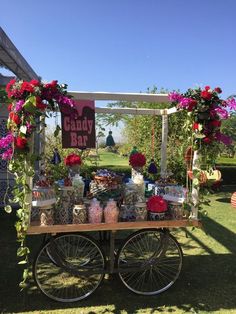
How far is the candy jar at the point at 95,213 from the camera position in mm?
3551

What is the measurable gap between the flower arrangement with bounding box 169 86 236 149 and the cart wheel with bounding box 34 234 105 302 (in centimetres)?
156

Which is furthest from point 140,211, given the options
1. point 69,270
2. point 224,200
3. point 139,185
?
point 224,200

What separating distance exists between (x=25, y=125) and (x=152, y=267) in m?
2.02

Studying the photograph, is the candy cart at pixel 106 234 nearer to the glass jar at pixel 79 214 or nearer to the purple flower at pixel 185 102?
the glass jar at pixel 79 214

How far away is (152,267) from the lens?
12.6ft

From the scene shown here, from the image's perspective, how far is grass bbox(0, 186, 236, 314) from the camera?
3486 mm

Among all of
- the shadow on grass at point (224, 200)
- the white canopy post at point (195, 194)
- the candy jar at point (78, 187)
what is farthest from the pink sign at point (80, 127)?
the shadow on grass at point (224, 200)

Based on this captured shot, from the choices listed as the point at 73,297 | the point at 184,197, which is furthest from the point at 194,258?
the point at 73,297

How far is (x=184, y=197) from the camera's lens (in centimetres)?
376

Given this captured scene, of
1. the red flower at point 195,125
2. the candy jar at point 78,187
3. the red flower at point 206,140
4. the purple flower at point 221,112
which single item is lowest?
the candy jar at point 78,187

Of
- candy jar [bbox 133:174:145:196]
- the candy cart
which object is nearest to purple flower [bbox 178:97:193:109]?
the candy cart

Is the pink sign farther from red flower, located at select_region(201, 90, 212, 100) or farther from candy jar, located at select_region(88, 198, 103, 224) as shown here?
red flower, located at select_region(201, 90, 212, 100)

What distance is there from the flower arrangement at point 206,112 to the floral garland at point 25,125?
126 centimetres

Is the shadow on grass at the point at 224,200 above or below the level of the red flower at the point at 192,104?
below
